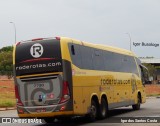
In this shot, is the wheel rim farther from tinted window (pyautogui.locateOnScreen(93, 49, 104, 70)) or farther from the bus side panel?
the bus side panel

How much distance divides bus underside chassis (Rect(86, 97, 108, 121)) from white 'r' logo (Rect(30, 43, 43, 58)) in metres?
3.27

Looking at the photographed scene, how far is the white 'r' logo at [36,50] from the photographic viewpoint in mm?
16156

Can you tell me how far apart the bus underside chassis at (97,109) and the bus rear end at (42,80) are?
2.32 metres

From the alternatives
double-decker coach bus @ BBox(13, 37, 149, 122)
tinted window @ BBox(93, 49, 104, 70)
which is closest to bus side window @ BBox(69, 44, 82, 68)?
double-decker coach bus @ BBox(13, 37, 149, 122)

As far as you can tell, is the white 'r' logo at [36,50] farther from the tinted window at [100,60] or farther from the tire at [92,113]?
the tire at [92,113]

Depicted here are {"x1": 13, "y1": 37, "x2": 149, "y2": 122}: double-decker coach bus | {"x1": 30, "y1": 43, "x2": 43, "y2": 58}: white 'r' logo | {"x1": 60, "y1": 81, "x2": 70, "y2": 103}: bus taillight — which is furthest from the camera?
{"x1": 30, "y1": 43, "x2": 43, "y2": 58}: white 'r' logo

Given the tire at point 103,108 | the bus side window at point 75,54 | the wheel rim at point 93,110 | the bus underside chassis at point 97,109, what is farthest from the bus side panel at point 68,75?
the tire at point 103,108

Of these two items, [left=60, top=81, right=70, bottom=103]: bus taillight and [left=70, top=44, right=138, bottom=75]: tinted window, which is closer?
[left=60, top=81, right=70, bottom=103]: bus taillight

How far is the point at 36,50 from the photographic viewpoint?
16203mm

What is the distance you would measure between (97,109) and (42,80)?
140 inches

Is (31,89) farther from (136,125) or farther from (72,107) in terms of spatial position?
(136,125)

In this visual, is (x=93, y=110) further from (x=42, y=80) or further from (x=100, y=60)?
(x=42, y=80)

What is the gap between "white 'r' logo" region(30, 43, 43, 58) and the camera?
53.0 feet

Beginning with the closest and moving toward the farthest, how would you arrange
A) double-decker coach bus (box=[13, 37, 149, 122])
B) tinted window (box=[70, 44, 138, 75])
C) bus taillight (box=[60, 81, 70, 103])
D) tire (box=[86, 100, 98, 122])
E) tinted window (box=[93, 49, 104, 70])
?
bus taillight (box=[60, 81, 70, 103]), double-decker coach bus (box=[13, 37, 149, 122]), tinted window (box=[70, 44, 138, 75]), tire (box=[86, 100, 98, 122]), tinted window (box=[93, 49, 104, 70])
